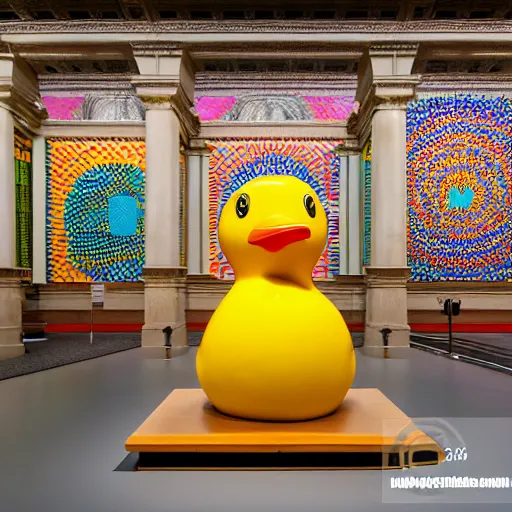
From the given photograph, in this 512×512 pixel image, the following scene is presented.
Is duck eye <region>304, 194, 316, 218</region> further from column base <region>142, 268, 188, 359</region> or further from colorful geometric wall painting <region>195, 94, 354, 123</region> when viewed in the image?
colorful geometric wall painting <region>195, 94, 354, 123</region>

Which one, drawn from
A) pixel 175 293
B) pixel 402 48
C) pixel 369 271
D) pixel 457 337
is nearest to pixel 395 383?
pixel 369 271

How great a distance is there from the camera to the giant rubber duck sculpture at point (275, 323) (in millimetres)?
2721

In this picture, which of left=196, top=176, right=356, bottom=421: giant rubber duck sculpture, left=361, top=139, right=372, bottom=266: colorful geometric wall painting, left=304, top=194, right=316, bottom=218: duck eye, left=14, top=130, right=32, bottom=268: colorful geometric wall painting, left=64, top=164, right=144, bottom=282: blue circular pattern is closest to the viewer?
left=196, top=176, right=356, bottom=421: giant rubber duck sculpture

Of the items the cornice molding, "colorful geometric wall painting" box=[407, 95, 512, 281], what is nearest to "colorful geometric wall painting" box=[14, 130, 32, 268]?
the cornice molding

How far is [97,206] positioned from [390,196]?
5325 millimetres

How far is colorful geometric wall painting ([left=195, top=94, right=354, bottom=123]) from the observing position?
9273 mm

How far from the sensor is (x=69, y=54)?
718 cm

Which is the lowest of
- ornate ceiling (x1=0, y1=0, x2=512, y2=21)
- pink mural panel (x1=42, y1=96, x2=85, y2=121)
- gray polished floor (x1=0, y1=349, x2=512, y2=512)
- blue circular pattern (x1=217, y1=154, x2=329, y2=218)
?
gray polished floor (x1=0, y1=349, x2=512, y2=512)

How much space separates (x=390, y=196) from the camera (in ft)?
22.3

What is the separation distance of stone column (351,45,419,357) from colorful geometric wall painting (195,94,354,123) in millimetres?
2410

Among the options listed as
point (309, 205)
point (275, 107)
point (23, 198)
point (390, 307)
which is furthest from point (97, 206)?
point (309, 205)

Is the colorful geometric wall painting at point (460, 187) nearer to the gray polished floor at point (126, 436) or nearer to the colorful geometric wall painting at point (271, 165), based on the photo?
the colorful geometric wall painting at point (271, 165)

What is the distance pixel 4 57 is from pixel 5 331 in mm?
3821

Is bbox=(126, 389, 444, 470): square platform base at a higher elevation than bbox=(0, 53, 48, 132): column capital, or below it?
below
